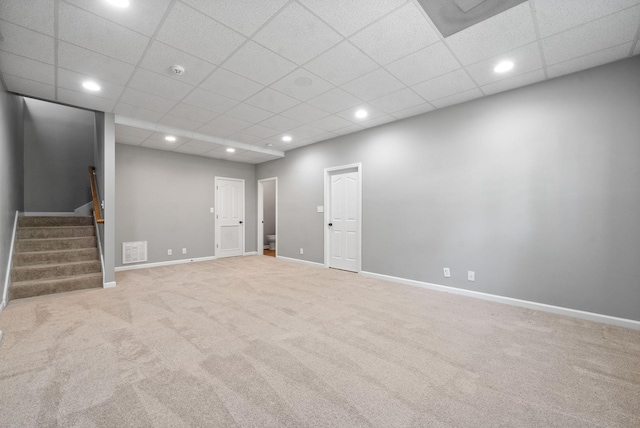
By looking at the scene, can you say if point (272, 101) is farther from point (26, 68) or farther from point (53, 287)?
point (53, 287)

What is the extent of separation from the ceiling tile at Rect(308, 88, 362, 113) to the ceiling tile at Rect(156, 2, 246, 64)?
1.36 m

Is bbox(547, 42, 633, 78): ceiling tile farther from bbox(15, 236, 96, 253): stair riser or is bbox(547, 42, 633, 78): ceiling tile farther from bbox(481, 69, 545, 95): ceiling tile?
bbox(15, 236, 96, 253): stair riser

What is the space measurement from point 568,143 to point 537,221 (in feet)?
3.12

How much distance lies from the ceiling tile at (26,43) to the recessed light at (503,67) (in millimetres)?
4373

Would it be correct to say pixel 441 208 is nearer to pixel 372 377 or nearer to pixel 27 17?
pixel 372 377

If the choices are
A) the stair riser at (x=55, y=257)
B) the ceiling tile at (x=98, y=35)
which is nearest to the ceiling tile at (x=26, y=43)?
the ceiling tile at (x=98, y=35)

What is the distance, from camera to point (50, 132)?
5.94 meters

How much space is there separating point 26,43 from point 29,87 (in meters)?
1.23

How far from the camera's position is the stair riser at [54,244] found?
4.24 meters

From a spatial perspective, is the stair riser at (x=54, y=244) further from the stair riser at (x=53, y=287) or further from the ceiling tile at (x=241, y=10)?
the ceiling tile at (x=241, y=10)

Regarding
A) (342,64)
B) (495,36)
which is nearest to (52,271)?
(342,64)

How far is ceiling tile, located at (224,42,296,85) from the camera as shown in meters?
2.63

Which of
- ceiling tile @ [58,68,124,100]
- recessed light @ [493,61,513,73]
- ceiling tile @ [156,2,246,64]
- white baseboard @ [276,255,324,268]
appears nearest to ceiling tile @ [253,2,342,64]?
ceiling tile @ [156,2,246,64]

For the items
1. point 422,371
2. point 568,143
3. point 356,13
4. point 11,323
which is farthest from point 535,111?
point 11,323
